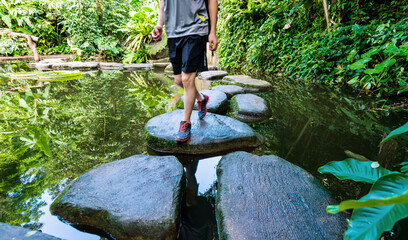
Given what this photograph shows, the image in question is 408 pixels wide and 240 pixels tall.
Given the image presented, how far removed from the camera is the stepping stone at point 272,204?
81cm

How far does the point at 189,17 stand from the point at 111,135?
1174mm

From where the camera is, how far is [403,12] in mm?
2836

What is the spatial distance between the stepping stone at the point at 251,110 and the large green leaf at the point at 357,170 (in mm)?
1407

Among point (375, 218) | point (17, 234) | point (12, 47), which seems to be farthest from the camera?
point (12, 47)

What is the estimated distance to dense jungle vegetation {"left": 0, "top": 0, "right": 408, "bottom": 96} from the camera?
2.51 meters

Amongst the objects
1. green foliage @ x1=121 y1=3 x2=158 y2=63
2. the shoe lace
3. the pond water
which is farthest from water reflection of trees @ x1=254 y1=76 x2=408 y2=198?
green foliage @ x1=121 y1=3 x2=158 y2=63

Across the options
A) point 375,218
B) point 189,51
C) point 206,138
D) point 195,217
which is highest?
point 189,51

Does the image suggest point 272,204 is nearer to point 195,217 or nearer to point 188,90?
point 195,217

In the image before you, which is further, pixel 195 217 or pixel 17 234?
pixel 195 217

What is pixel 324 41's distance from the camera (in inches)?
136

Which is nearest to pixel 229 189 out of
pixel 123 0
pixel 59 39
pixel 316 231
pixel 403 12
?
pixel 316 231

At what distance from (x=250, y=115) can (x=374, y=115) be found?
4.02 feet

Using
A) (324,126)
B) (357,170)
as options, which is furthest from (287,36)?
(357,170)

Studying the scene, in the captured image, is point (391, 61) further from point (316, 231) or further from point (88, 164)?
point (88, 164)
